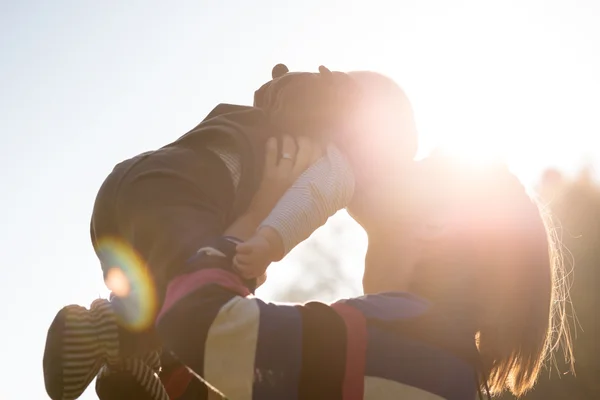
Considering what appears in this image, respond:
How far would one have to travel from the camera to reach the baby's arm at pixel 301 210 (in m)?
1.99

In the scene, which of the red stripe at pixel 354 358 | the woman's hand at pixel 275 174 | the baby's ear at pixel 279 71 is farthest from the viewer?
the baby's ear at pixel 279 71

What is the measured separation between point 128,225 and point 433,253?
1017 mm

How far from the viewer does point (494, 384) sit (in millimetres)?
2451

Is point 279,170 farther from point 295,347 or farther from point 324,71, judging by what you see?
point 295,347

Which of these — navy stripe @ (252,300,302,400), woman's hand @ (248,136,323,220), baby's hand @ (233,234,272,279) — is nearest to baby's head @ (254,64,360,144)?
woman's hand @ (248,136,323,220)

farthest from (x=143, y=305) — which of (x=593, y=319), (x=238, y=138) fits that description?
(x=593, y=319)

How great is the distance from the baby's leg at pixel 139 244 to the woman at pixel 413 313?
17 cm

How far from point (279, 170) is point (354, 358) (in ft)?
2.71

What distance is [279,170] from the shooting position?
8.07 feet

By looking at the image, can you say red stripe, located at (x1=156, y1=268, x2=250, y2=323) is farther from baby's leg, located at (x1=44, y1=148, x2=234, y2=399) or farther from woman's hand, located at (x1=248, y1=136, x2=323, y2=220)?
woman's hand, located at (x1=248, y1=136, x2=323, y2=220)

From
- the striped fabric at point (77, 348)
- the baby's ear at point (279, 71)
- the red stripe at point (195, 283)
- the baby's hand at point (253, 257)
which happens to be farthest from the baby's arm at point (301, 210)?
the baby's ear at point (279, 71)

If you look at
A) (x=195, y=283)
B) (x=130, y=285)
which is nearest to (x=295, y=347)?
(x=195, y=283)

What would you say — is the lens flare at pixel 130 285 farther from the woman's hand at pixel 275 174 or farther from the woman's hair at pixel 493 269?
the woman's hair at pixel 493 269

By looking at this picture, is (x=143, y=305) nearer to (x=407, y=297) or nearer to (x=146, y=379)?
(x=146, y=379)
